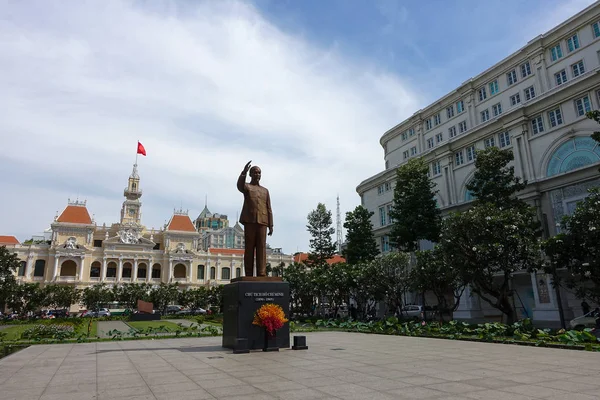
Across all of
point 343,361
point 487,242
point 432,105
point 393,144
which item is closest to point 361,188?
point 393,144

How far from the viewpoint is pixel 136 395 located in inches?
268

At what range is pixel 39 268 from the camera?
72188 mm

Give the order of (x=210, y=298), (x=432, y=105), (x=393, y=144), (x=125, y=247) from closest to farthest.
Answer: (x=432, y=105)
(x=393, y=144)
(x=210, y=298)
(x=125, y=247)

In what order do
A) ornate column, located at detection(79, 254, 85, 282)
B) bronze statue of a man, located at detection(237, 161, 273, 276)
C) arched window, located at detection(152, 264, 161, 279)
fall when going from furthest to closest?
arched window, located at detection(152, 264, 161, 279)
ornate column, located at detection(79, 254, 85, 282)
bronze statue of a man, located at detection(237, 161, 273, 276)

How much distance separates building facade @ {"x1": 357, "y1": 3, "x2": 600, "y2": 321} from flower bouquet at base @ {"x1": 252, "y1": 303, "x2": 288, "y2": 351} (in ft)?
79.0

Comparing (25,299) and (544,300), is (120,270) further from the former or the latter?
(544,300)

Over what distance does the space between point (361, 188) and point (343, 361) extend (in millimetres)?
42935

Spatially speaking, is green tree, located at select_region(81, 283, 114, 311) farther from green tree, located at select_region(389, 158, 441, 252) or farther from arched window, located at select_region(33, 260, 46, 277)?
green tree, located at select_region(389, 158, 441, 252)

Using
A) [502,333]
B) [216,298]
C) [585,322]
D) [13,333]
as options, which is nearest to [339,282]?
[585,322]

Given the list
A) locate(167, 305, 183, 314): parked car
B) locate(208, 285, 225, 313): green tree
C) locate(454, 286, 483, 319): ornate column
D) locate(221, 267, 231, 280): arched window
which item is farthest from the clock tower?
locate(454, 286, 483, 319): ornate column

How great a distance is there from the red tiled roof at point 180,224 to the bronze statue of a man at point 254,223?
245ft

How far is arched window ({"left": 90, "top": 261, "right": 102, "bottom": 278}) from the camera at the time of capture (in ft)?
250

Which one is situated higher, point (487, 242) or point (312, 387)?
point (487, 242)

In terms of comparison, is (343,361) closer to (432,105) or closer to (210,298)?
(432,105)
